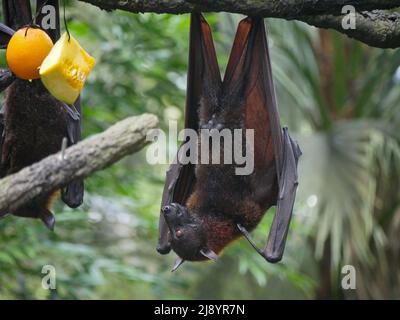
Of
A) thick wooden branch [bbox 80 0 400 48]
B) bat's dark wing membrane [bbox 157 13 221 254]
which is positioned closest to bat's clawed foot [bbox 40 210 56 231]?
bat's dark wing membrane [bbox 157 13 221 254]

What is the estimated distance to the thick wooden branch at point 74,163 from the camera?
2.89 metres

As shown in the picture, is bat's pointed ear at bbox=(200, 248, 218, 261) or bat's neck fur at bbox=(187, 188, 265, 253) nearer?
bat's pointed ear at bbox=(200, 248, 218, 261)

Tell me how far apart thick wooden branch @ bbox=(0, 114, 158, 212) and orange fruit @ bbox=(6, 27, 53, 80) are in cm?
87

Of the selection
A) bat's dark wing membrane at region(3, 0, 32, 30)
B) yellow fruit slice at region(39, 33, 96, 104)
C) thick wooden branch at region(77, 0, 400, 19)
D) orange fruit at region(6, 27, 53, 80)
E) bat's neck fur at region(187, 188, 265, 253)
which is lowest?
bat's neck fur at region(187, 188, 265, 253)

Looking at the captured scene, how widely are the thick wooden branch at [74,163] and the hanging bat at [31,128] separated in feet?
0.19

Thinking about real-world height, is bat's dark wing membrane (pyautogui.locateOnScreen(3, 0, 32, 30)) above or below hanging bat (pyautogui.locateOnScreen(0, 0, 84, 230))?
above

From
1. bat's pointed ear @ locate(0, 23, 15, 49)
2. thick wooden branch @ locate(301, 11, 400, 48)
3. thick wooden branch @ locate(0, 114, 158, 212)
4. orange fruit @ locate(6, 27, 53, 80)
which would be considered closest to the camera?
orange fruit @ locate(6, 27, 53, 80)

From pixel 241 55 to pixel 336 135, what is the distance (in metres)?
3.41

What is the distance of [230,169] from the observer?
2.98 m

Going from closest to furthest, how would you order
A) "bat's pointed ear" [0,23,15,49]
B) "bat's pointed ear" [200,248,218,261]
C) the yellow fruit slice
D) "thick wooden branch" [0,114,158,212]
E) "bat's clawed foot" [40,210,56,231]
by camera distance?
the yellow fruit slice < "bat's pointed ear" [0,23,15,49] < "bat's pointed ear" [200,248,218,261] < "thick wooden branch" [0,114,158,212] < "bat's clawed foot" [40,210,56,231]

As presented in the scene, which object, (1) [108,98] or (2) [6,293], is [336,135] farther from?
(2) [6,293]

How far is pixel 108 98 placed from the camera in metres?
4.98

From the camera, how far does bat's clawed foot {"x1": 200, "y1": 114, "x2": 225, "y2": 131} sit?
2.82 m

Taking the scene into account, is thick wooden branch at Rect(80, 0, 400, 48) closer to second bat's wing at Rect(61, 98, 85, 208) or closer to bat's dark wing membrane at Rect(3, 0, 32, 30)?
bat's dark wing membrane at Rect(3, 0, 32, 30)
